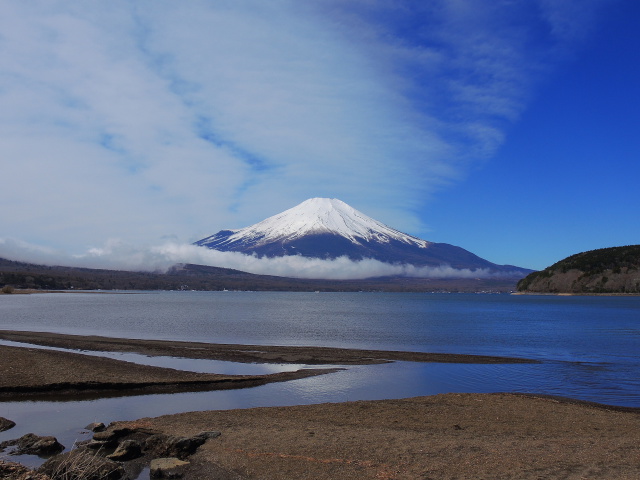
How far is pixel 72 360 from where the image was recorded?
28.6 m

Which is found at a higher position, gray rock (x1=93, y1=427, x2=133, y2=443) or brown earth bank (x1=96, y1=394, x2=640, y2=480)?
brown earth bank (x1=96, y1=394, x2=640, y2=480)

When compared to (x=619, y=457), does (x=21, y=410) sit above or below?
below

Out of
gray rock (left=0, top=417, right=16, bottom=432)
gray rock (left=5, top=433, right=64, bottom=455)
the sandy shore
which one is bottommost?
gray rock (left=0, top=417, right=16, bottom=432)

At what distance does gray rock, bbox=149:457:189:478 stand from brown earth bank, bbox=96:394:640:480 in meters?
0.26

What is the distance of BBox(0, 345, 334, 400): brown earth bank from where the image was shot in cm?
2188

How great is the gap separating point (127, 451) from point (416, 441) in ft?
24.8

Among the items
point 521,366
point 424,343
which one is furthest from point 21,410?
point 424,343

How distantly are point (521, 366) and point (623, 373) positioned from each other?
5.58 metres

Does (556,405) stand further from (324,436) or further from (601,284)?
(601,284)

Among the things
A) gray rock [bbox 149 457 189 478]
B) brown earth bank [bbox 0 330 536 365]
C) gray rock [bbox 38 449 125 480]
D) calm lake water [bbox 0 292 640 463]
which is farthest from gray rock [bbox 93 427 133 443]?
brown earth bank [bbox 0 330 536 365]

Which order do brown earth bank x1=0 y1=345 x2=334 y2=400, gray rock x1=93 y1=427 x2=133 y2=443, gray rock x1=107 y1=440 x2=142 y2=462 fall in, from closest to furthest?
gray rock x1=107 y1=440 x2=142 y2=462
gray rock x1=93 y1=427 x2=133 y2=443
brown earth bank x1=0 y1=345 x2=334 y2=400

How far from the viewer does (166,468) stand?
1208 cm

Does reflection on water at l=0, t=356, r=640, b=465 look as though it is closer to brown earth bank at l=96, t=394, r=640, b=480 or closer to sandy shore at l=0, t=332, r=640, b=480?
sandy shore at l=0, t=332, r=640, b=480

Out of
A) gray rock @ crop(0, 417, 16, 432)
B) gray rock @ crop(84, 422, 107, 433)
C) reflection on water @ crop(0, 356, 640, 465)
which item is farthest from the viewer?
reflection on water @ crop(0, 356, 640, 465)
